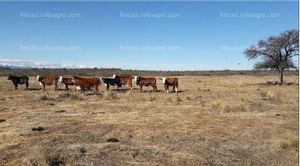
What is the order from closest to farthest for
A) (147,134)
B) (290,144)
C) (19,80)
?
1. (290,144)
2. (147,134)
3. (19,80)

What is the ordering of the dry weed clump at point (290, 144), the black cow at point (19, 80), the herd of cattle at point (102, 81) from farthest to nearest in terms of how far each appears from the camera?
the black cow at point (19, 80), the herd of cattle at point (102, 81), the dry weed clump at point (290, 144)

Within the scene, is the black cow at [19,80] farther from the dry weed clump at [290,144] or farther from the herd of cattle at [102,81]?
the dry weed clump at [290,144]

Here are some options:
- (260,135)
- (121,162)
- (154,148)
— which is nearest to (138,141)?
(154,148)

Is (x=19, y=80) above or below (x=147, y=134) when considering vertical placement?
above

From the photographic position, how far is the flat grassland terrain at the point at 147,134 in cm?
949

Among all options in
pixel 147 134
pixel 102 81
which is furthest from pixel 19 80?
pixel 147 134

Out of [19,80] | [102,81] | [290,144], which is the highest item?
[19,80]

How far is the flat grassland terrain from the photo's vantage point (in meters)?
9.49

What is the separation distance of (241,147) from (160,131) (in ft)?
9.03

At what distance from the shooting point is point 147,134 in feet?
39.8

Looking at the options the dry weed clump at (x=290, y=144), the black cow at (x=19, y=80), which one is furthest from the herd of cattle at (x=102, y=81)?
the dry weed clump at (x=290, y=144)

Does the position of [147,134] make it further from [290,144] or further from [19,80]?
[19,80]

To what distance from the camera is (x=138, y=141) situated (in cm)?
1122

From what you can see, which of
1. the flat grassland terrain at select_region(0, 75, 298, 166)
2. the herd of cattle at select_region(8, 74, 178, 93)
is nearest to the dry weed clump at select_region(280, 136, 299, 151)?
the flat grassland terrain at select_region(0, 75, 298, 166)
